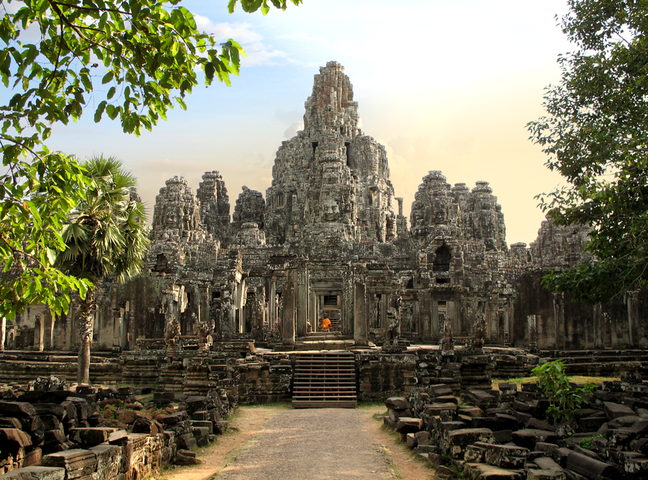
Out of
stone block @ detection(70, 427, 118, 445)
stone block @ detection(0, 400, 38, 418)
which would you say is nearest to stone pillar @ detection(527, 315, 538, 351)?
stone block @ detection(70, 427, 118, 445)

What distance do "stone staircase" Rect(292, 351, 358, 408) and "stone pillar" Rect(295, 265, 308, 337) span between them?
3.20 metres

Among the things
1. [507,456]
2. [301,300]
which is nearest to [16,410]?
[507,456]

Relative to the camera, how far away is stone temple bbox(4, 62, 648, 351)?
21.3 metres

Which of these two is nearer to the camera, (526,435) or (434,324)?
(526,435)

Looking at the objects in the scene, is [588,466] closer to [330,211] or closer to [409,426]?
[409,426]

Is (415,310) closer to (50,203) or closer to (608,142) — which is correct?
(608,142)

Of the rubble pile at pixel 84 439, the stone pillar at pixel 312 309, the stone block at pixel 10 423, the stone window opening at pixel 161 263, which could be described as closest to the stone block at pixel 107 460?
the rubble pile at pixel 84 439

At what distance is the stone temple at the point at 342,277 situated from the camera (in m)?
21.3

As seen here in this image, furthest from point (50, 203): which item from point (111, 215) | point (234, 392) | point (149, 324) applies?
point (149, 324)

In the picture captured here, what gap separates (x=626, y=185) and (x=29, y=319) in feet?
91.6

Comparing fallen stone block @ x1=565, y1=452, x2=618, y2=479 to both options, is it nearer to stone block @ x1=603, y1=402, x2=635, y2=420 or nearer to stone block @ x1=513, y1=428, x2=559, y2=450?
stone block @ x1=513, y1=428, x2=559, y2=450

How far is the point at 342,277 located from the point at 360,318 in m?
2.35

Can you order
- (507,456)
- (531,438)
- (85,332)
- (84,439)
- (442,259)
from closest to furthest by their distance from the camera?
(507,456) → (84,439) → (531,438) → (85,332) → (442,259)

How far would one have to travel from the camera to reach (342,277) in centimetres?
2094
